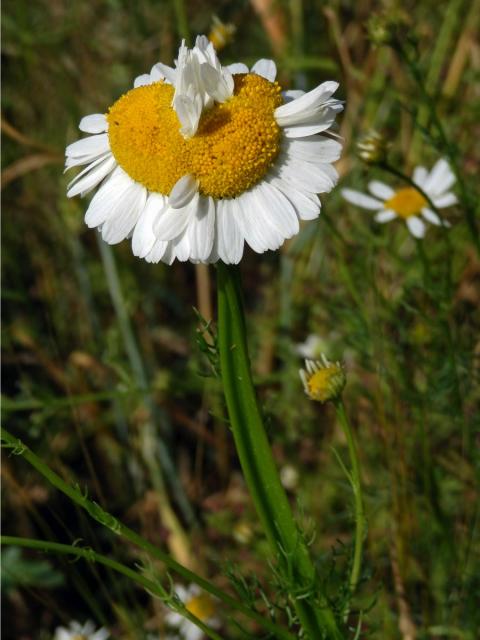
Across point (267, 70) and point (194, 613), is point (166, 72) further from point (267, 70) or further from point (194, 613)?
point (194, 613)

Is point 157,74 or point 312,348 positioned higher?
point 157,74

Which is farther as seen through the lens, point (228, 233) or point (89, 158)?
point (89, 158)

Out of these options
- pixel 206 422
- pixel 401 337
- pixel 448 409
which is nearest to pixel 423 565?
pixel 448 409

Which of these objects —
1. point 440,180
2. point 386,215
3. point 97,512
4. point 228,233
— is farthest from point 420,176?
point 97,512

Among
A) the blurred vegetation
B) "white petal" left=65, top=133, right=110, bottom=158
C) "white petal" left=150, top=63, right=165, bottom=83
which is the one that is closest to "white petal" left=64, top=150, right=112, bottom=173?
"white petal" left=65, top=133, right=110, bottom=158

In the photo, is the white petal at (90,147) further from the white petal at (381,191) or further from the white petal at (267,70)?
the white petal at (381,191)
